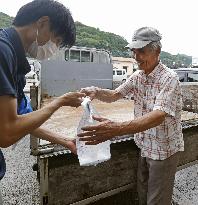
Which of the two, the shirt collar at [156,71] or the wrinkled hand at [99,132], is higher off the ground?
the shirt collar at [156,71]

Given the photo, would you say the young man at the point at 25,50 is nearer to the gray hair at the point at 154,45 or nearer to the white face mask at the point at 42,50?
the white face mask at the point at 42,50

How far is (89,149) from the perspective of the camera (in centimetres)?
194

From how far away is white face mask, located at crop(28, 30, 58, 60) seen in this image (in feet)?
5.05

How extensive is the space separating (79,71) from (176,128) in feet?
19.0

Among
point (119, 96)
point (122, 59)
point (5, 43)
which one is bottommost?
point (119, 96)

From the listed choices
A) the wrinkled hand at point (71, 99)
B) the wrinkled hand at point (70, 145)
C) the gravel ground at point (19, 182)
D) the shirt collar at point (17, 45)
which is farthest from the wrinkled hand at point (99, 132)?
the gravel ground at point (19, 182)

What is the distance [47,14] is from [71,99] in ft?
1.70

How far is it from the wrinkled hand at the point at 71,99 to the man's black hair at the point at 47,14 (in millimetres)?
371

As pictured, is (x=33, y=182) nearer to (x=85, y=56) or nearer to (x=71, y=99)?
(x=71, y=99)

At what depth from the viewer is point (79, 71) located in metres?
7.84

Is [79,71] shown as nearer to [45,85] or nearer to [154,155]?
[45,85]

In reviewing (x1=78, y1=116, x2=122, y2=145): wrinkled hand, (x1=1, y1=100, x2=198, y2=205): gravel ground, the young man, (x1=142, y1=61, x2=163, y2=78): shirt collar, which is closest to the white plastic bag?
(x1=78, y1=116, x2=122, y2=145): wrinkled hand

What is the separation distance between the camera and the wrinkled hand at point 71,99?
1.58 m

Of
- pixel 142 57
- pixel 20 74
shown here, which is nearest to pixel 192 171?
pixel 142 57
